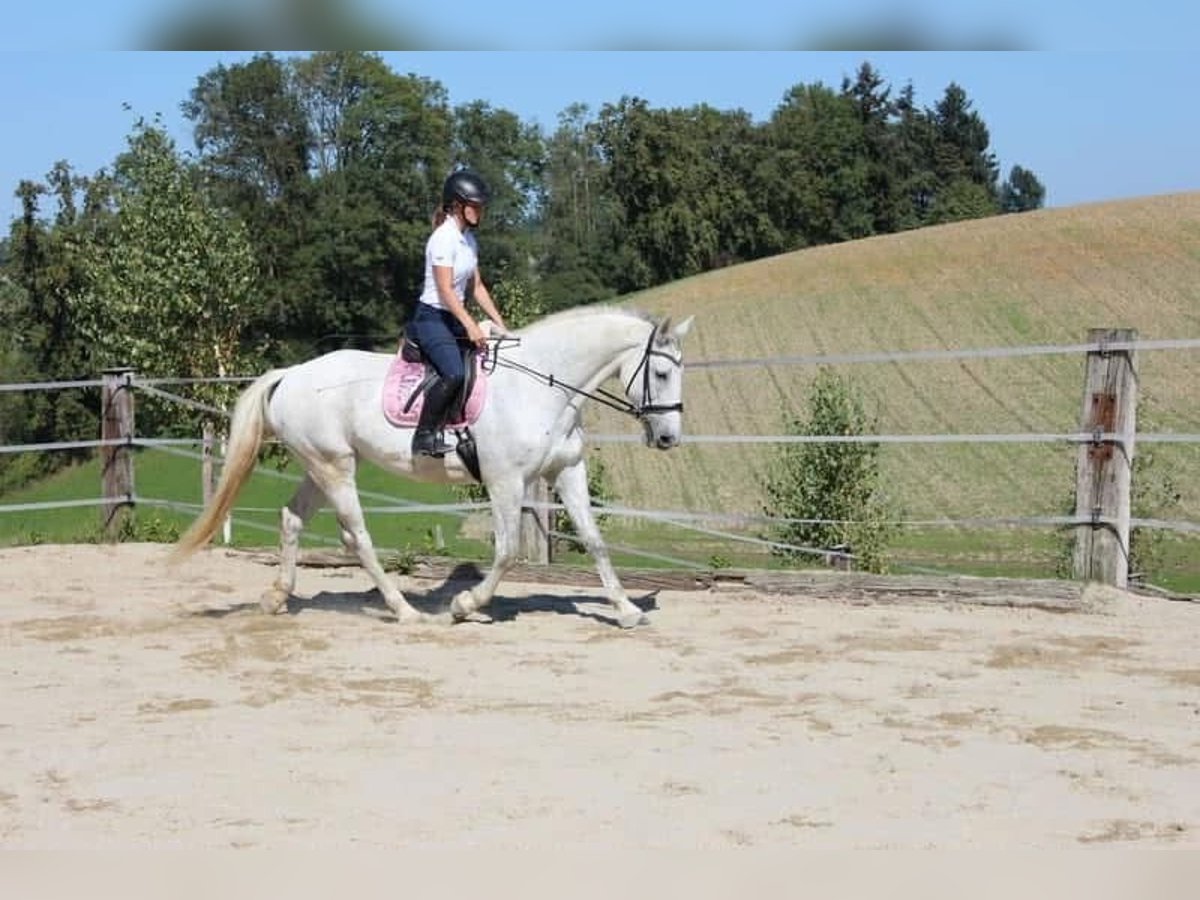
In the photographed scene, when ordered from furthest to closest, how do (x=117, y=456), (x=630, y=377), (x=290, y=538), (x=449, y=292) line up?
(x=117, y=456), (x=290, y=538), (x=630, y=377), (x=449, y=292)

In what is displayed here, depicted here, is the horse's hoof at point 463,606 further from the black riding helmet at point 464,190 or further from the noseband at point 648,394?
the black riding helmet at point 464,190

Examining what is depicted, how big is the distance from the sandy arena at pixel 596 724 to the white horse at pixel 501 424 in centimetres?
44

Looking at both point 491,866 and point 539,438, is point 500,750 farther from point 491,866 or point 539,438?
point 539,438

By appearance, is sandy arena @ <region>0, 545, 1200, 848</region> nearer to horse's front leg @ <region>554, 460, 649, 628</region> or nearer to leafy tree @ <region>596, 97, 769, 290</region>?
horse's front leg @ <region>554, 460, 649, 628</region>

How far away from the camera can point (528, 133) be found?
70062 mm

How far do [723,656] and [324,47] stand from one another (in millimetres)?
5354

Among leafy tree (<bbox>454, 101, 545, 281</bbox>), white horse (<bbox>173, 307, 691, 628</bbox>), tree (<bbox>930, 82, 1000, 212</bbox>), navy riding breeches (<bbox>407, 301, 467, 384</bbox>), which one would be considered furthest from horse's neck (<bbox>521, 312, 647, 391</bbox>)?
tree (<bbox>930, 82, 1000, 212</bbox>)

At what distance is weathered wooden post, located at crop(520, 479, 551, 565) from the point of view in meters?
9.16

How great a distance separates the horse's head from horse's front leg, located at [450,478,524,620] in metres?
0.74

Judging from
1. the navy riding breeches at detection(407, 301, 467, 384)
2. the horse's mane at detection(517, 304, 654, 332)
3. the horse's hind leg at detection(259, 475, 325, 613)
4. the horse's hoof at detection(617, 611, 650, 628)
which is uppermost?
the horse's mane at detection(517, 304, 654, 332)

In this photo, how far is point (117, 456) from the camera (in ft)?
33.8

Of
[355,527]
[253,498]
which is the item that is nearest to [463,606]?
[355,527]

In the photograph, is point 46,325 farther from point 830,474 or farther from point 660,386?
point 660,386

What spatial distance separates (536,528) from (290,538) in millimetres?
2014
